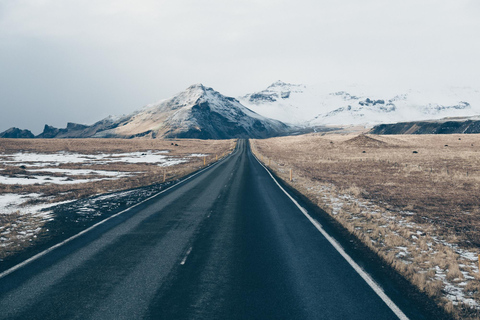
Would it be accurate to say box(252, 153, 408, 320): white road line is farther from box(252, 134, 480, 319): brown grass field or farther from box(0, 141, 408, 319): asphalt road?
box(252, 134, 480, 319): brown grass field

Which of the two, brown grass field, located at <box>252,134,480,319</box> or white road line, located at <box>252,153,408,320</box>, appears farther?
brown grass field, located at <box>252,134,480,319</box>

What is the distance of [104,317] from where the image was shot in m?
5.07

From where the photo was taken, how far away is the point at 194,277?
21.2 ft

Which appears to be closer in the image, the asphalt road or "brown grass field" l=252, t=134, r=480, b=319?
the asphalt road

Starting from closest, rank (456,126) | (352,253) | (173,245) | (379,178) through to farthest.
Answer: (352,253), (173,245), (379,178), (456,126)

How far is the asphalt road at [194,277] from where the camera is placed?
206 inches

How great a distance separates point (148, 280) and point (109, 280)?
87 cm

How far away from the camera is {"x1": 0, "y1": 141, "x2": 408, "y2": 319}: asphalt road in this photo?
5.23 meters

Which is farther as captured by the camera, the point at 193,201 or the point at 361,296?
the point at 193,201

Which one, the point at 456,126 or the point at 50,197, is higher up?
the point at 456,126

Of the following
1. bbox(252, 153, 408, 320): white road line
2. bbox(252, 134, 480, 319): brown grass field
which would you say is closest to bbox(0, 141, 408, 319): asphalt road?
bbox(252, 153, 408, 320): white road line

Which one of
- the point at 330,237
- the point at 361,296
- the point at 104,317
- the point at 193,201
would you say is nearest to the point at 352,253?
the point at 330,237

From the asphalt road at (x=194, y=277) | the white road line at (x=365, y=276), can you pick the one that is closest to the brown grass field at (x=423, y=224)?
the white road line at (x=365, y=276)

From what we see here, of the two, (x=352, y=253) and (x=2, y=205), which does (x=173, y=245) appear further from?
(x=2, y=205)
